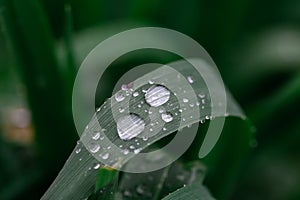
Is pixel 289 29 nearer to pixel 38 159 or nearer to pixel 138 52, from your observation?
pixel 138 52

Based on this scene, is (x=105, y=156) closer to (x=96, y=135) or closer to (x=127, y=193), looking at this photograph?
A: (x=96, y=135)

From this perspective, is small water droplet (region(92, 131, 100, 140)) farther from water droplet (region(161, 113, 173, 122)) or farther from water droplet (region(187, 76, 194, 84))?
water droplet (region(187, 76, 194, 84))

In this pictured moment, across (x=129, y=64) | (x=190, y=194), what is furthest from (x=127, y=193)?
(x=129, y=64)

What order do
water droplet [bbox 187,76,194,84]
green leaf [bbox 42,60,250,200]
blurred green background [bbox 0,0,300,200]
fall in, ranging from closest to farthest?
green leaf [bbox 42,60,250,200] → water droplet [bbox 187,76,194,84] → blurred green background [bbox 0,0,300,200]

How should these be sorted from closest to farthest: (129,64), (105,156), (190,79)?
(105,156) → (190,79) → (129,64)

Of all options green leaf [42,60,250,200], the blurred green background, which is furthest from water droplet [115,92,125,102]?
the blurred green background

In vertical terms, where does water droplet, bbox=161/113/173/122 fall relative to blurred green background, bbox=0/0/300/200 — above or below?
above

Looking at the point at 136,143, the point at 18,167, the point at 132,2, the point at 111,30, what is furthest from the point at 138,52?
the point at 136,143

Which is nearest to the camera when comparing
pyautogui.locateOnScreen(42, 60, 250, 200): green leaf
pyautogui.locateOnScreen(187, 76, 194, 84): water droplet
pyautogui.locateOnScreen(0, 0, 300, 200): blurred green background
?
pyautogui.locateOnScreen(42, 60, 250, 200): green leaf
